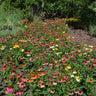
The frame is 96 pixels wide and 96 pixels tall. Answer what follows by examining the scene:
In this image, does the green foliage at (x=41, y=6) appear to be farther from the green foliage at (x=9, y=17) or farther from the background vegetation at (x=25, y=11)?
Result: the green foliage at (x=9, y=17)

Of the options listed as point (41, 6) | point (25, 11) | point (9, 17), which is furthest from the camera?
point (41, 6)

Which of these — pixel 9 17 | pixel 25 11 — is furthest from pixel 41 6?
pixel 9 17

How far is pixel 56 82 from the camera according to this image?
2498mm

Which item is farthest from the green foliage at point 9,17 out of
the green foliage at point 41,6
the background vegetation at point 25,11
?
the green foliage at point 41,6

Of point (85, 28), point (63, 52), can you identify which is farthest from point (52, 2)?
point (63, 52)

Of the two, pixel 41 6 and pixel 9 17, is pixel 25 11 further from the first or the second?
pixel 41 6

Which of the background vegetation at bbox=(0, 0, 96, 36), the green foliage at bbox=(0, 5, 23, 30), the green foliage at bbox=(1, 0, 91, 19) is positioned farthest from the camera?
the green foliage at bbox=(1, 0, 91, 19)

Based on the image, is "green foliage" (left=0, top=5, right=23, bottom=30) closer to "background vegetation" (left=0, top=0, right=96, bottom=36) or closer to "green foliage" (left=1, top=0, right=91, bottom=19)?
"background vegetation" (left=0, top=0, right=96, bottom=36)

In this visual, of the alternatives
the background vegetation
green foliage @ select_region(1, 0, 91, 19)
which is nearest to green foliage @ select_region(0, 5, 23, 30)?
the background vegetation

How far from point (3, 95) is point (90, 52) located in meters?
2.46

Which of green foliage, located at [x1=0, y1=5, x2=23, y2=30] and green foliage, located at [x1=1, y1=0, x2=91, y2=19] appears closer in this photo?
green foliage, located at [x1=0, y1=5, x2=23, y2=30]

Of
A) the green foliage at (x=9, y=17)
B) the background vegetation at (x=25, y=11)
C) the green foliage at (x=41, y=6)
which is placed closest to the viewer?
the green foliage at (x=9, y=17)

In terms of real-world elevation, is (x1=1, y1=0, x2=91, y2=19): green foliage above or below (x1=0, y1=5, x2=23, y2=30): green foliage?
above

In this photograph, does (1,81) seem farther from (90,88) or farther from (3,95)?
(90,88)
